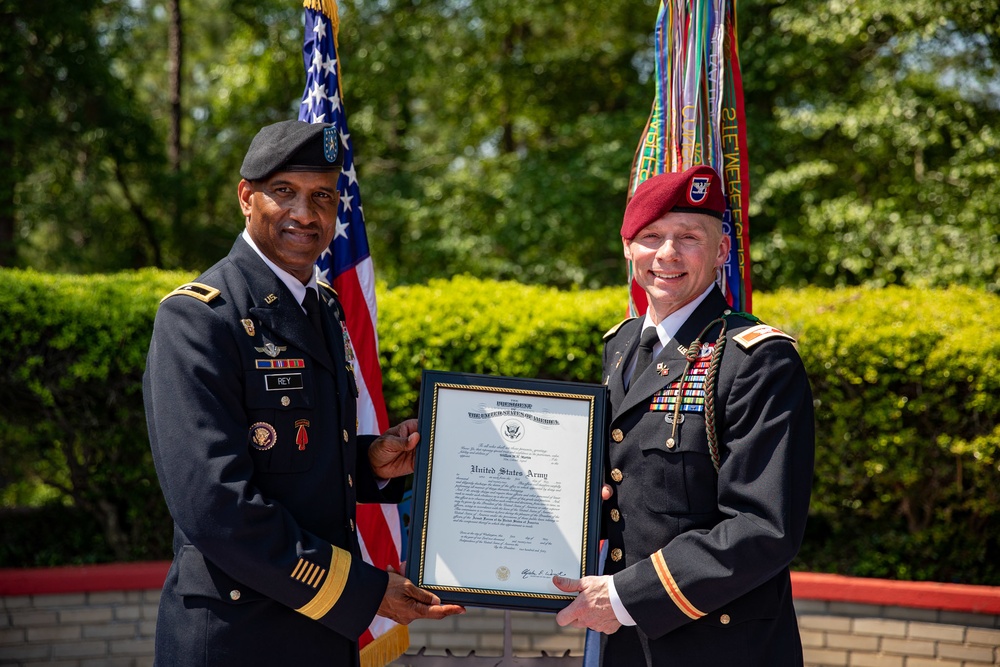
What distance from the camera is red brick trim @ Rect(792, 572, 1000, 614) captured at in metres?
4.35

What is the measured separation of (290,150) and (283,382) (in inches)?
26.5

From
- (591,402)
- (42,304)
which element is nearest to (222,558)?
(591,402)

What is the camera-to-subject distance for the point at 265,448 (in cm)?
241

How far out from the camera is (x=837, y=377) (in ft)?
14.9

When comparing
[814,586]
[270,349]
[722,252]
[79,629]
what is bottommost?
[79,629]

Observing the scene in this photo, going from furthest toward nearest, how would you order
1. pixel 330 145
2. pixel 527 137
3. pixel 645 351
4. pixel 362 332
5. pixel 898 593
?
1. pixel 527 137
2. pixel 898 593
3. pixel 362 332
4. pixel 645 351
5. pixel 330 145

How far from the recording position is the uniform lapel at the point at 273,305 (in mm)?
2500

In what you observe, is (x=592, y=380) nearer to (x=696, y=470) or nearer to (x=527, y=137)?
(x=696, y=470)

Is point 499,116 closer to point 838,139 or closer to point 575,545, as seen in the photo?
point 838,139

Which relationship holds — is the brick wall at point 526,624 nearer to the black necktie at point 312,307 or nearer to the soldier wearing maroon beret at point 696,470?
the soldier wearing maroon beret at point 696,470

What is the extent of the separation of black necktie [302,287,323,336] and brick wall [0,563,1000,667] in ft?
7.91

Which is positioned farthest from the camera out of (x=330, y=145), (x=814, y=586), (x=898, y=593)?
(x=814, y=586)
